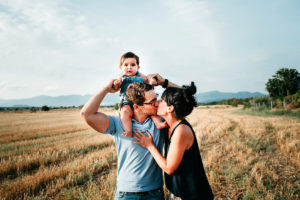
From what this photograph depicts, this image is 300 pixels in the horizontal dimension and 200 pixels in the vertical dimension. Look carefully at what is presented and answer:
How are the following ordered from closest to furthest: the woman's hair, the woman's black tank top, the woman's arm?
the woman's arm → the woman's black tank top → the woman's hair

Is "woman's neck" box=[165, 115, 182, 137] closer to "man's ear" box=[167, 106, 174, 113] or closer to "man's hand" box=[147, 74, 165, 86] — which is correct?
"man's ear" box=[167, 106, 174, 113]

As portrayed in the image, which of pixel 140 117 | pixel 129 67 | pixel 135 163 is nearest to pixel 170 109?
pixel 140 117

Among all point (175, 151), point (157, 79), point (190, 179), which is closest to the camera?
point (175, 151)

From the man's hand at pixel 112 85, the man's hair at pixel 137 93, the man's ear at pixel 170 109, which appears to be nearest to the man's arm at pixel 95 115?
the man's hand at pixel 112 85

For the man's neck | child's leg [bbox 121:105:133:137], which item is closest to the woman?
child's leg [bbox 121:105:133:137]

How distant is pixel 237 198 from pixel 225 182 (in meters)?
0.66

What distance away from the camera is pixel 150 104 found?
2.27 m

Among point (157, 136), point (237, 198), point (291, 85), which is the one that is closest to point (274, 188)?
point (237, 198)

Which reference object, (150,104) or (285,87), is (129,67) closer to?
(150,104)

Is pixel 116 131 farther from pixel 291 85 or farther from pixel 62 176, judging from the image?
pixel 291 85

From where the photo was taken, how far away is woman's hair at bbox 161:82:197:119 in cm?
208

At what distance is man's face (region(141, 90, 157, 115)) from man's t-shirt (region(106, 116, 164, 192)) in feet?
0.54

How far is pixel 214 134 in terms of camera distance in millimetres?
10477

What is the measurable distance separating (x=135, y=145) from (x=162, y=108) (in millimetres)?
582
